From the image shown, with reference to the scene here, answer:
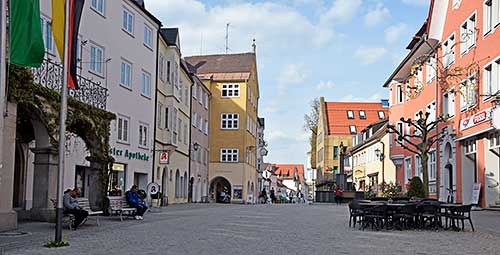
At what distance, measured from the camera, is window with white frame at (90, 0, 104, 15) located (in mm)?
30870

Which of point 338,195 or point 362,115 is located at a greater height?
point 362,115

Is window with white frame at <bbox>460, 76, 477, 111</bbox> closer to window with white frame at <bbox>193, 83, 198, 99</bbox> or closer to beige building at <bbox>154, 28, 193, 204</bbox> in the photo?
beige building at <bbox>154, 28, 193, 204</bbox>

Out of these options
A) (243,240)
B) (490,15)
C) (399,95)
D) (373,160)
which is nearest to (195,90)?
(399,95)

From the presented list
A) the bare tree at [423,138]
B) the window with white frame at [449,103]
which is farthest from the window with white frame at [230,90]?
the window with white frame at [449,103]

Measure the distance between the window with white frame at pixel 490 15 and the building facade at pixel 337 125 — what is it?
66.6 meters

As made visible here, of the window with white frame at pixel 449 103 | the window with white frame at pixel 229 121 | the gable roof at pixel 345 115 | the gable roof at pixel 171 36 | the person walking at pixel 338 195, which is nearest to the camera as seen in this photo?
the window with white frame at pixel 449 103

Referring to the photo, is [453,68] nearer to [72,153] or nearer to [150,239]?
[72,153]

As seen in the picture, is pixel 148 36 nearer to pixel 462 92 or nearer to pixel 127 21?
pixel 127 21

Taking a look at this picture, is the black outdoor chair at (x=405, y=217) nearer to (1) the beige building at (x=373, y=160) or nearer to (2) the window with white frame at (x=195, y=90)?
(1) the beige building at (x=373, y=160)

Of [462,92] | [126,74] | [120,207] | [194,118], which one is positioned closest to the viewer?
[120,207]

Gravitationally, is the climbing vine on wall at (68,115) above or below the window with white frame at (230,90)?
below

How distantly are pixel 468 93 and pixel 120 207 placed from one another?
18.5 meters

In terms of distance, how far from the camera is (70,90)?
2283 cm

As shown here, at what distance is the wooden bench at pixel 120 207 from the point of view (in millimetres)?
23812
